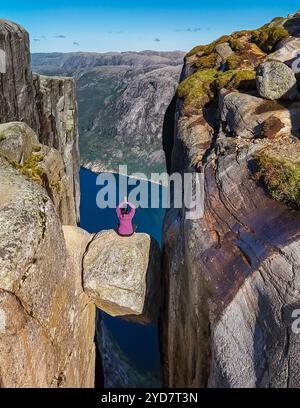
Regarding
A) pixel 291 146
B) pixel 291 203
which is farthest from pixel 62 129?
pixel 291 203

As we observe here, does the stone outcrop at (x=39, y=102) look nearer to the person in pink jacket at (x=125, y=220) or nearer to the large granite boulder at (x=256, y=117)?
the person in pink jacket at (x=125, y=220)

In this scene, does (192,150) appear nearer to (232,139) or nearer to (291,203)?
(232,139)

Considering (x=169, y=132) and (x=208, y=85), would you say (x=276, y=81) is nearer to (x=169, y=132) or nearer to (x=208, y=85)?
(x=208, y=85)

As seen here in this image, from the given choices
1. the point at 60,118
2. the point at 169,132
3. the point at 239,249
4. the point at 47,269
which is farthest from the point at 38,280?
the point at 60,118

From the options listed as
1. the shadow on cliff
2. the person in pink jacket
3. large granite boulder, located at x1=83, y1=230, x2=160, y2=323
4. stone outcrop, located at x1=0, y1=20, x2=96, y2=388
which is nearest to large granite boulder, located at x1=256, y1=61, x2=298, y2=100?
the person in pink jacket

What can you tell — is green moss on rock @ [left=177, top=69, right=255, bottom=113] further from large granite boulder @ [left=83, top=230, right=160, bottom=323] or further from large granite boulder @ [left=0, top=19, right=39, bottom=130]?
large granite boulder @ [left=0, top=19, right=39, bottom=130]
